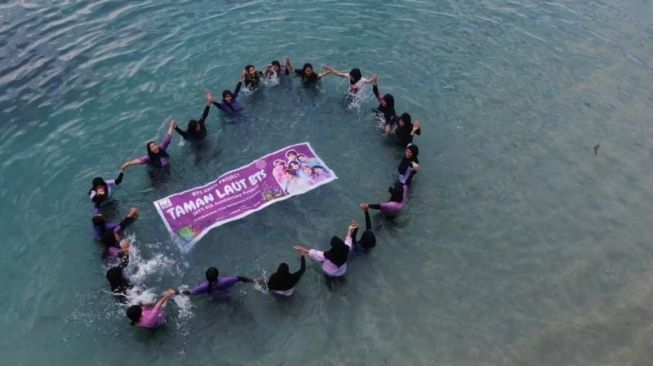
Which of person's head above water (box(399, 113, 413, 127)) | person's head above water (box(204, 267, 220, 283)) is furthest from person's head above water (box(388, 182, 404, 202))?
person's head above water (box(204, 267, 220, 283))

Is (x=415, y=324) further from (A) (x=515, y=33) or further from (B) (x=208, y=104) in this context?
(A) (x=515, y=33)

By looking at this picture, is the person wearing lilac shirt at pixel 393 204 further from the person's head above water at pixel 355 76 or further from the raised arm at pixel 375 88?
the person's head above water at pixel 355 76

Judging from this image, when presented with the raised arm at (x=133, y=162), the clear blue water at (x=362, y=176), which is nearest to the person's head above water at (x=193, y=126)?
the clear blue water at (x=362, y=176)

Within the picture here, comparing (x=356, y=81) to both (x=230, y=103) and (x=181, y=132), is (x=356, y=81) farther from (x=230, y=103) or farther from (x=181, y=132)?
(x=181, y=132)

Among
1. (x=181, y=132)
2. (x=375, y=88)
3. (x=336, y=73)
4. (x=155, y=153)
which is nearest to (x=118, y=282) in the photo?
(x=155, y=153)

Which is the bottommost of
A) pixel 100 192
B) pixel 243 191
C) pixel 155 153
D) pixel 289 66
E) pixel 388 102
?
pixel 243 191

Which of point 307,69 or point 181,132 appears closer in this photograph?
point 181,132

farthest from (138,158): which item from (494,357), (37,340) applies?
(494,357)

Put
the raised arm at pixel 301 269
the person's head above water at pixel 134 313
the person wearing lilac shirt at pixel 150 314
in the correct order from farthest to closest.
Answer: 1. the raised arm at pixel 301 269
2. the person wearing lilac shirt at pixel 150 314
3. the person's head above water at pixel 134 313
